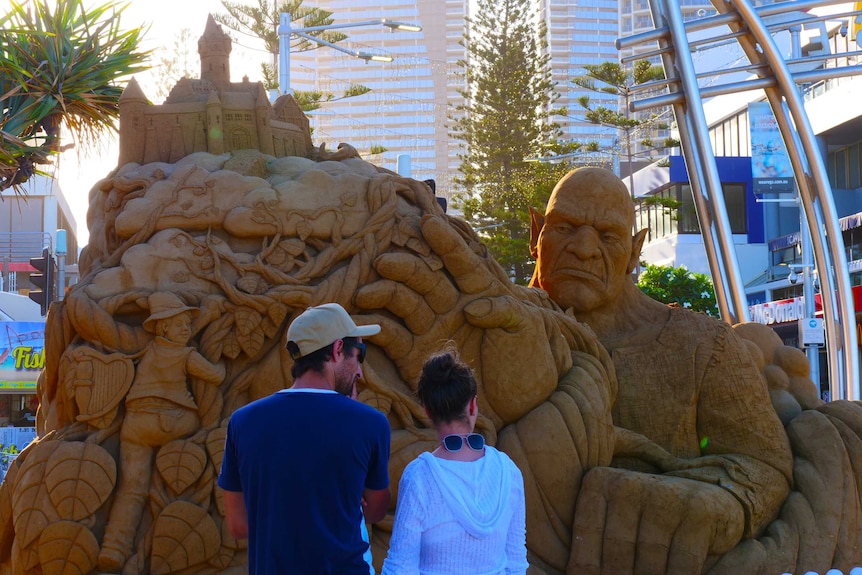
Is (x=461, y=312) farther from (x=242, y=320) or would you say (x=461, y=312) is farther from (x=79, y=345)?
(x=79, y=345)

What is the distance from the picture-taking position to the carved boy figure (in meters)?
5.89

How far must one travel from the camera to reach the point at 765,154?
21.0m

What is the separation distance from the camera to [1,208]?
33.6 m

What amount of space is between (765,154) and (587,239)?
14391 millimetres

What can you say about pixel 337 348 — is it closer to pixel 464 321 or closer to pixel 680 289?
pixel 464 321

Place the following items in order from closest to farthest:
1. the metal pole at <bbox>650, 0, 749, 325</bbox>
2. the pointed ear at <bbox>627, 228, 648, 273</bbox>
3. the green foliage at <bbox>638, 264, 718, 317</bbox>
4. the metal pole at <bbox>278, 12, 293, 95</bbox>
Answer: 1. the pointed ear at <bbox>627, 228, 648, 273</bbox>
2. the metal pole at <bbox>650, 0, 749, 325</bbox>
3. the metal pole at <bbox>278, 12, 293, 95</bbox>
4. the green foliage at <bbox>638, 264, 718, 317</bbox>

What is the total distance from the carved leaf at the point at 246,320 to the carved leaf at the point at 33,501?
45.5 inches

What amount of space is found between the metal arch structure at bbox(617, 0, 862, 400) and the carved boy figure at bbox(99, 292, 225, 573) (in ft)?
17.0

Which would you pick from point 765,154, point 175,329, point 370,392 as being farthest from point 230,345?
point 765,154

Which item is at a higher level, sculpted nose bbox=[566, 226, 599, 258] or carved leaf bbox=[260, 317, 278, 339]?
sculpted nose bbox=[566, 226, 599, 258]

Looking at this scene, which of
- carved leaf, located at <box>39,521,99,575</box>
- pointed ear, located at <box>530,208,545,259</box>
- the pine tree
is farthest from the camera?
the pine tree

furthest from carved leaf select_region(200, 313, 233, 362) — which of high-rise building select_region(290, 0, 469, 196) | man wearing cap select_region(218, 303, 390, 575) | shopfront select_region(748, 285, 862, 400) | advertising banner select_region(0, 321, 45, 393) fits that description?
high-rise building select_region(290, 0, 469, 196)

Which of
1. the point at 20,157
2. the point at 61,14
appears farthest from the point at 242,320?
the point at 61,14

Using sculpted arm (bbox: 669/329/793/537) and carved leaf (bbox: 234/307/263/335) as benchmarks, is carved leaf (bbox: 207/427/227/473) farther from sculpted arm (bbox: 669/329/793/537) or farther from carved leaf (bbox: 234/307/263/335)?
sculpted arm (bbox: 669/329/793/537)
